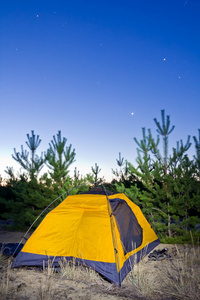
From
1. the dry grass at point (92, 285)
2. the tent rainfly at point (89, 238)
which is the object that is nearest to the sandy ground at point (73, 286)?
the dry grass at point (92, 285)

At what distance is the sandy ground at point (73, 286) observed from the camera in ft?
12.8

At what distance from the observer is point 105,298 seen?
12.7 ft

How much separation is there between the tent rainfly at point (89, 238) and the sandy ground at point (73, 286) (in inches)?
7.6

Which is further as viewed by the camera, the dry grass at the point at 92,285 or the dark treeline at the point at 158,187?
the dark treeline at the point at 158,187

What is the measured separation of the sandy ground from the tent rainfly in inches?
7.6

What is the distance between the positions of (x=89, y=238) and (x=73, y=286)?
3.58 ft

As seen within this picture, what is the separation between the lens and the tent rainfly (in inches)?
193

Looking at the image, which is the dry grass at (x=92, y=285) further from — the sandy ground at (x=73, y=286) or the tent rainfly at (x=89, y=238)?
the tent rainfly at (x=89, y=238)

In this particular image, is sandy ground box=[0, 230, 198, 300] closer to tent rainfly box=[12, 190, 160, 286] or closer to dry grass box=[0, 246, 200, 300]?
dry grass box=[0, 246, 200, 300]

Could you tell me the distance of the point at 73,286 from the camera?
172 inches

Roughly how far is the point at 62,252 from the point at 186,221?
4.35m

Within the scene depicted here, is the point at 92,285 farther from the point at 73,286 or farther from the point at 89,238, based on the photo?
the point at 89,238

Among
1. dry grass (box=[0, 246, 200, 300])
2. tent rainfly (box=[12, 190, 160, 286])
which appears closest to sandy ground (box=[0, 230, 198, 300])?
dry grass (box=[0, 246, 200, 300])

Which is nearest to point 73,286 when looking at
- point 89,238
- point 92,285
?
point 92,285
